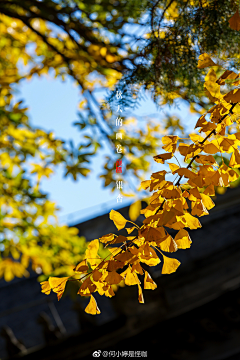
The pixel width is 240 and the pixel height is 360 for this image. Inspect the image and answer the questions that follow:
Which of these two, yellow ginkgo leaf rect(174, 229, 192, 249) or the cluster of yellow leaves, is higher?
the cluster of yellow leaves

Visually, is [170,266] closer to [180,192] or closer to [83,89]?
[180,192]

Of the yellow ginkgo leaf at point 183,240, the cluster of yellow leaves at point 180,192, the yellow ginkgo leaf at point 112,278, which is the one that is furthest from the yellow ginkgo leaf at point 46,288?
the yellow ginkgo leaf at point 183,240

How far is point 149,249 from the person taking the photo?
373 millimetres

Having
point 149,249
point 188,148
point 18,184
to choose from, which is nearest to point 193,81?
point 188,148

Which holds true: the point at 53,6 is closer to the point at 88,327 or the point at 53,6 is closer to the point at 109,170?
the point at 109,170

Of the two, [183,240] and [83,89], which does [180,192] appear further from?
[83,89]

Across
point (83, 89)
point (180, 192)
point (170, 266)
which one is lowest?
point (170, 266)

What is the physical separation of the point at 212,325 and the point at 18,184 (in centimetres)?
178

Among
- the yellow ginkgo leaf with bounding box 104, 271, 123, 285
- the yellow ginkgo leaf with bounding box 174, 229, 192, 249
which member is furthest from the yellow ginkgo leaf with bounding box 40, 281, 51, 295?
the yellow ginkgo leaf with bounding box 174, 229, 192, 249

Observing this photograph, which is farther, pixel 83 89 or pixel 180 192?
pixel 83 89

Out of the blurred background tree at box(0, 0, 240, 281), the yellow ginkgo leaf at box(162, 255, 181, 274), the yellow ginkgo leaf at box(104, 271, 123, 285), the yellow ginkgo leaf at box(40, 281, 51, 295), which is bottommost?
the yellow ginkgo leaf at box(162, 255, 181, 274)

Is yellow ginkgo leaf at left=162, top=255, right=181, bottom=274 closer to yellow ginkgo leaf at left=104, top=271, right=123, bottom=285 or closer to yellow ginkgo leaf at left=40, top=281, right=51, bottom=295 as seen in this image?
yellow ginkgo leaf at left=104, top=271, right=123, bottom=285

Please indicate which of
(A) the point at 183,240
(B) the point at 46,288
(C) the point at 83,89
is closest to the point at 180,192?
(A) the point at 183,240

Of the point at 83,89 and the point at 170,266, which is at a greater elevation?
the point at 83,89
